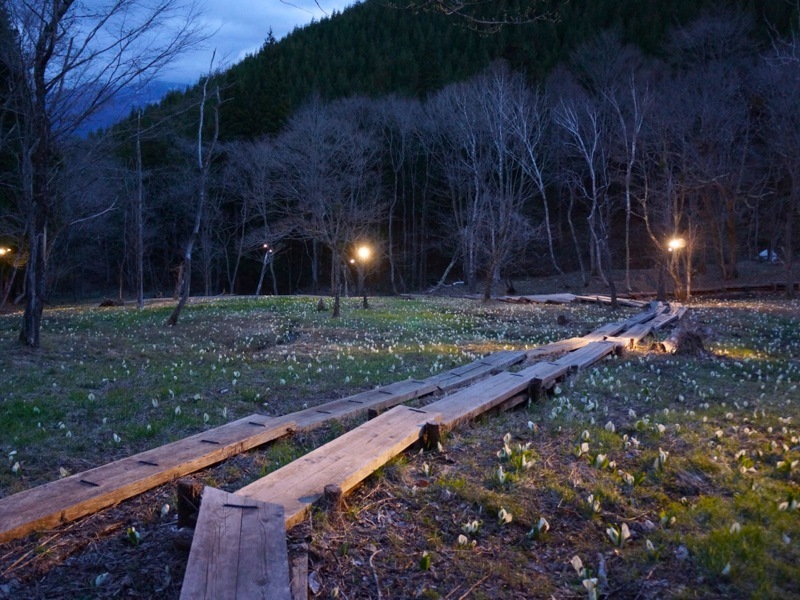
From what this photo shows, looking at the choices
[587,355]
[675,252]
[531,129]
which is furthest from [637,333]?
[531,129]

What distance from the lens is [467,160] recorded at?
147ft

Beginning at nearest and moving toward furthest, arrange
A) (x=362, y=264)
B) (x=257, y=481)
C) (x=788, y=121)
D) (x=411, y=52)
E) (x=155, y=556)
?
(x=155, y=556) < (x=257, y=481) < (x=788, y=121) < (x=362, y=264) < (x=411, y=52)

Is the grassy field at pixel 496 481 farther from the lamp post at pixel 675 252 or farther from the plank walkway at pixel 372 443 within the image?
the lamp post at pixel 675 252

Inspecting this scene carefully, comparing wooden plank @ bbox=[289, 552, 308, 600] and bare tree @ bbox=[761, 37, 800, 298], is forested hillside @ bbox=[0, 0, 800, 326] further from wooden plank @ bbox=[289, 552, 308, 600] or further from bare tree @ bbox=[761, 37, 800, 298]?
wooden plank @ bbox=[289, 552, 308, 600]

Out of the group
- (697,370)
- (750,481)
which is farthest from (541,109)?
(750,481)

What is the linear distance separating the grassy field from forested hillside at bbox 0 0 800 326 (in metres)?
14.7

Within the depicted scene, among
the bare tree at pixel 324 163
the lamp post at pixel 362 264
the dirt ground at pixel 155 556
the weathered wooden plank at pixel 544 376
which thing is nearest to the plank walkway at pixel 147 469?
the dirt ground at pixel 155 556

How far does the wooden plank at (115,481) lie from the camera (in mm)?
3817

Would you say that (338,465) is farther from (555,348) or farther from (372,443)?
(555,348)

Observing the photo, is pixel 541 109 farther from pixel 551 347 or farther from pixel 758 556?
pixel 758 556

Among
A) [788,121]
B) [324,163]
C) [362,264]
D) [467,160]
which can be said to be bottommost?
[362,264]

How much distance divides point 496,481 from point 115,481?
285 cm

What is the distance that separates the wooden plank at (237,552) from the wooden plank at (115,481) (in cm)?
97

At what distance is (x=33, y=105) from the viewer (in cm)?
1284
